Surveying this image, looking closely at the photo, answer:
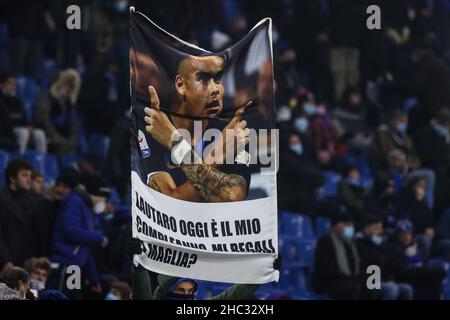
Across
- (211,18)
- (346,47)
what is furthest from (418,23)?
(211,18)

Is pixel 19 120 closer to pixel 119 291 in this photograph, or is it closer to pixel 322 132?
pixel 119 291

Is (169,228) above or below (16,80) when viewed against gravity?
below

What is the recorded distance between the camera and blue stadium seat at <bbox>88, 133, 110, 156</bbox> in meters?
19.3

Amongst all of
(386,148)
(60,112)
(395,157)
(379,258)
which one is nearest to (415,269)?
(379,258)

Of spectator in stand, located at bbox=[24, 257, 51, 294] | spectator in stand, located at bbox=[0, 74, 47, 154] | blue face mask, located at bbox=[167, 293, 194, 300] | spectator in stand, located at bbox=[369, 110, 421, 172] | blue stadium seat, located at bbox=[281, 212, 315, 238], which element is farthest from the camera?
spectator in stand, located at bbox=[369, 110, 421, 172]

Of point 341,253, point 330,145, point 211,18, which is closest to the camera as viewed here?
point 341,253

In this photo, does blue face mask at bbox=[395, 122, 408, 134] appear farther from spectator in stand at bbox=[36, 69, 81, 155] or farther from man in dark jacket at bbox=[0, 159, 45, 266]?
man in dark jacket at bbox=[0, 159, 45, 266]

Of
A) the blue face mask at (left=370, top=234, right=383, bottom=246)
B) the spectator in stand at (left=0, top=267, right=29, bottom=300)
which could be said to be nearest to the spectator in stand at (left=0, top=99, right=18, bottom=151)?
the blue face mask at (left=370, top=234, right=383, bottom=246)

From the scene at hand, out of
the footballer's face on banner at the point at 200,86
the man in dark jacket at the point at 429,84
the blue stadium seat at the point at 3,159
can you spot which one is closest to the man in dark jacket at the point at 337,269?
the blue stadium seat at the point at 3,159

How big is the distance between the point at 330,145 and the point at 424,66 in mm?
1655

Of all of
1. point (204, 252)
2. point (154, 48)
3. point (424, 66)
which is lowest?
point (204, 252)

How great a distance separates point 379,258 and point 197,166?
613cm

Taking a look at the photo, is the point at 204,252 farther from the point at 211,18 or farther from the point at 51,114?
the point at 211,18

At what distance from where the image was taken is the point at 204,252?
39.0 feet
